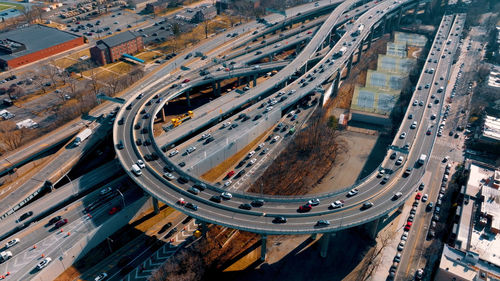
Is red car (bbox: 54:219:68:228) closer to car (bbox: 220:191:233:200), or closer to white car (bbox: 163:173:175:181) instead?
white car (bbox: 163:173:175:181)

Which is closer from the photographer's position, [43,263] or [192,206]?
[43,263]

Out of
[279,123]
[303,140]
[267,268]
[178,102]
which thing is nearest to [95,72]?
[178,102]

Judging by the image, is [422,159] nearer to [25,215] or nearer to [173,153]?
[173,153]

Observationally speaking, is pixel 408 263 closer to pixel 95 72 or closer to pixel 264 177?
pixel 264 177

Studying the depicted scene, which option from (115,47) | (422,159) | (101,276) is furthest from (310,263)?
(115,47)

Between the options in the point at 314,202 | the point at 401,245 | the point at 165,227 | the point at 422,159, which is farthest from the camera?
the point at 422,159

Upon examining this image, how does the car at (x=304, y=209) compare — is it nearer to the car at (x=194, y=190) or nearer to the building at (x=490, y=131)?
the car at (x=194, y=190)

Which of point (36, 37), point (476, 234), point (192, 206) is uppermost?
point (36, 37)
